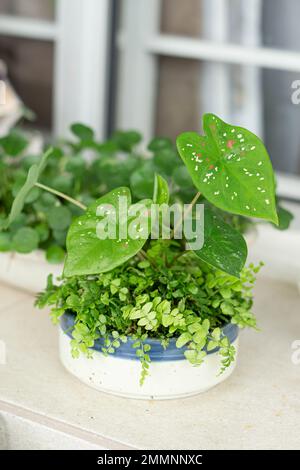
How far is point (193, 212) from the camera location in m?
A: 1.14

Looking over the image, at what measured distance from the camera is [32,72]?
81.1 inches

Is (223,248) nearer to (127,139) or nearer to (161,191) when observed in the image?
(161,191)

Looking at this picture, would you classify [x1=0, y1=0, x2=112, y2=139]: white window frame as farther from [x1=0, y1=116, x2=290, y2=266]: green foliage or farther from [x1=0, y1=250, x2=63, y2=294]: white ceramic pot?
[x1=0, y1=250, x2=63, y2=294]: white ceramic pot

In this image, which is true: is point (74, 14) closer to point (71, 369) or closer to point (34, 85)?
point (34, 85)

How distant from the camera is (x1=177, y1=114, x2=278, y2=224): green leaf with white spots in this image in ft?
3.17

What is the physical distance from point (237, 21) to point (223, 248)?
92 centimetres

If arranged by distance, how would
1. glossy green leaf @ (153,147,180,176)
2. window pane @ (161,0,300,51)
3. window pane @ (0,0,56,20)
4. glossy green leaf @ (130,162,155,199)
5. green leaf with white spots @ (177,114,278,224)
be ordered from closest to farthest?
1. green leaf with white spots @ (177,114,278,224)
2. glossy green leaf @ (130,162,155,199)
3. glossy green leaf @ (153,147,180,176)
4. window pane @ (161,0,300,51)
5. window pane @ (0,0,56,20)

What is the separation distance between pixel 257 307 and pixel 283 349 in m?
0.15

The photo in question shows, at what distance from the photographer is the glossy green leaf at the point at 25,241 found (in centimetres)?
136

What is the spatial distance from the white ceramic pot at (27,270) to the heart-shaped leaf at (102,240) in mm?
364

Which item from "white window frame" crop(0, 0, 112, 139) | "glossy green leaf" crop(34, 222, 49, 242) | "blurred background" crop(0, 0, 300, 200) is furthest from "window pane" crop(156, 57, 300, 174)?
"glossy green leaf" crop(34, 222, 49, 242)

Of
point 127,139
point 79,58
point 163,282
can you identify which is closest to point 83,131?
point 127,139

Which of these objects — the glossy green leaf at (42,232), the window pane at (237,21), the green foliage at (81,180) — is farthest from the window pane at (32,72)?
the glossy green leaf at (42,232)
